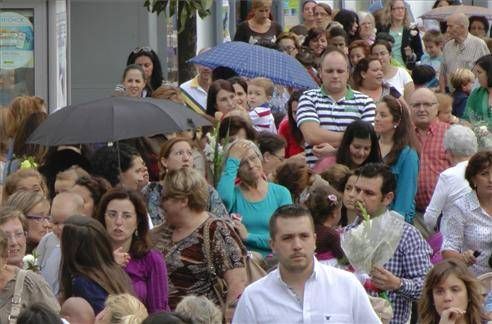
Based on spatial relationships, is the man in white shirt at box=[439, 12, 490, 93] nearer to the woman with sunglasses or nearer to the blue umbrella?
the blue umbrella

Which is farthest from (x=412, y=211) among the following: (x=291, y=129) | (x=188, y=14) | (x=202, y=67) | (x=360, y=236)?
(x=188, y=14)

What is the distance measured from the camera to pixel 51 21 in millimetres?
17422

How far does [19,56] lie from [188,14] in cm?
268

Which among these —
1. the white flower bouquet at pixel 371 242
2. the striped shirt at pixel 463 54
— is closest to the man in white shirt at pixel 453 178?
the white flower bouquet at pixel 371 242

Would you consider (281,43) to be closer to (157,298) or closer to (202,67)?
(202,67)

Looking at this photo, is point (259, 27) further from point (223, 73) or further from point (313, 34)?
point (223, 73)

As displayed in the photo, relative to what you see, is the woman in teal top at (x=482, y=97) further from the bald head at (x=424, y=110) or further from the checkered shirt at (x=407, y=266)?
the checkered shirt at (x=407, y=266)

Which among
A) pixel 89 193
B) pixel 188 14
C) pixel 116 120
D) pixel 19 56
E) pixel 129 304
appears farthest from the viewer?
pixel 188 14

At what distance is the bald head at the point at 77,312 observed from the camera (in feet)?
31.5

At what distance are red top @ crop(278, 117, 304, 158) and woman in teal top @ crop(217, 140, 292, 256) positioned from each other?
2.55m

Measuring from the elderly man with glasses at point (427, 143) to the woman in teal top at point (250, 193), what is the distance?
1866mm

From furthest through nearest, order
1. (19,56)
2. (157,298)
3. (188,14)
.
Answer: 1. (188,14)
2. (19,56)
3. (157,298)

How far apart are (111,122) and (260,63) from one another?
4.59 m

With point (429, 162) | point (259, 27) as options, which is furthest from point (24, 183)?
point (259, 27)
